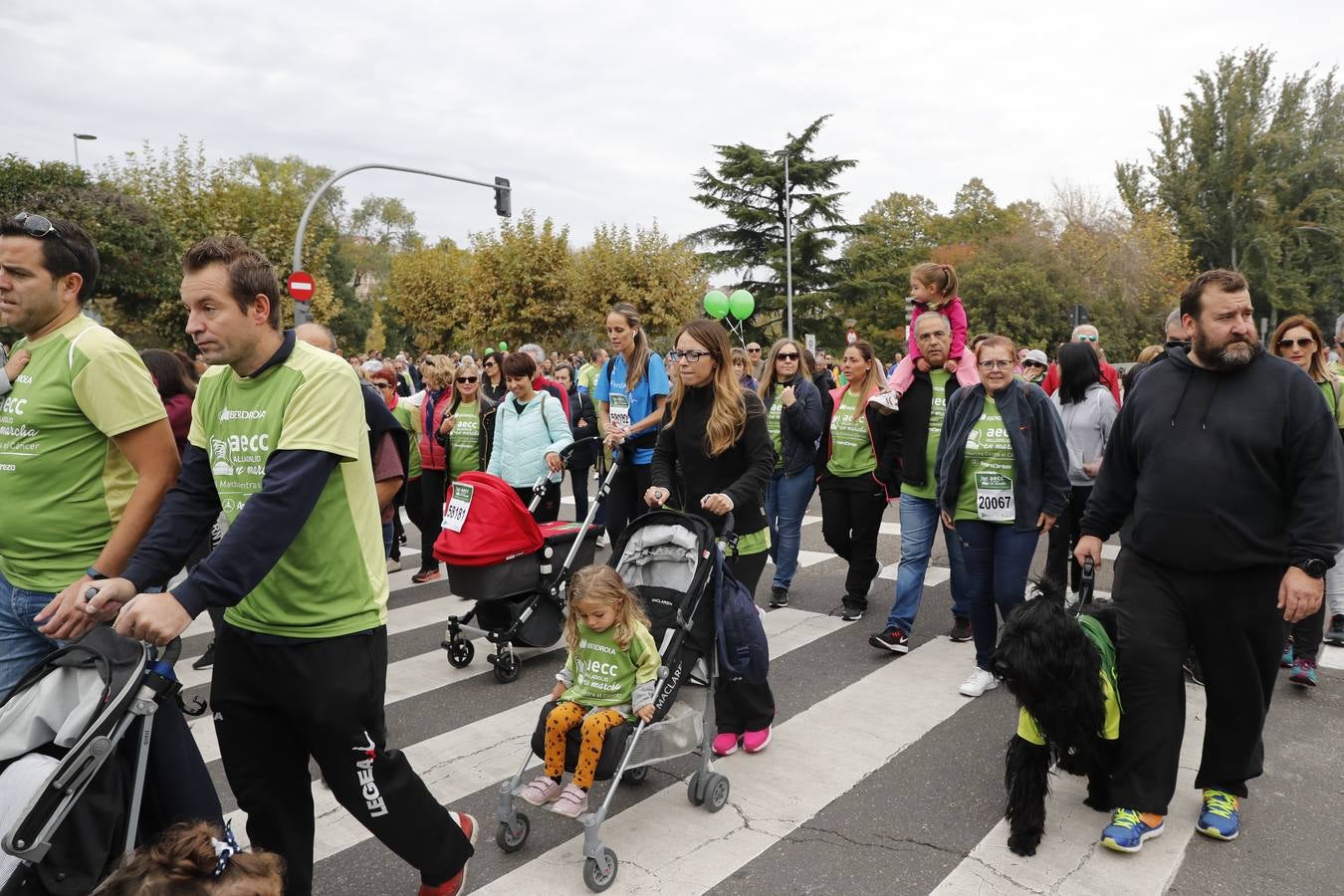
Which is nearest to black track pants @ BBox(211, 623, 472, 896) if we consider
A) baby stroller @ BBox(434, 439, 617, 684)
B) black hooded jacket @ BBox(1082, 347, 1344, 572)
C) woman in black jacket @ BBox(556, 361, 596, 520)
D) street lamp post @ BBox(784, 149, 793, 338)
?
baby stroller @ BBox(434, 439, 617, 684)

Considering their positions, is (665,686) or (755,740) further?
(755,740)

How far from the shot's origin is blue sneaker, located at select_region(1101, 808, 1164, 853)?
132 inches

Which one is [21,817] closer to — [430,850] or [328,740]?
[328,740]

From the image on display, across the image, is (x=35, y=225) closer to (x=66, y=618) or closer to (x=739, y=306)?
(x=66, y=618)

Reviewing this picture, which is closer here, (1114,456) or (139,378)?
(139,378)

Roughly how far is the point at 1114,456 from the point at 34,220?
401cm

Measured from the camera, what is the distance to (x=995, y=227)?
55.4m

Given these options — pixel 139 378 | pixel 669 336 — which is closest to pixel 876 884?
pixel 139 378

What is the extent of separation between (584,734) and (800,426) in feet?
12.6

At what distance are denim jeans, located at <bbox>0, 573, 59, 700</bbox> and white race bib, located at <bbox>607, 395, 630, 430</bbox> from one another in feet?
13.7

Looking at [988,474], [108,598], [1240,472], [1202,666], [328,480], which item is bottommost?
[1202,666]

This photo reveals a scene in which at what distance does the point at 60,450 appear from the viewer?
9.23ft

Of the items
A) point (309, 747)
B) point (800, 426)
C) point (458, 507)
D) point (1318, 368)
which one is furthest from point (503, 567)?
point (1318, 368)

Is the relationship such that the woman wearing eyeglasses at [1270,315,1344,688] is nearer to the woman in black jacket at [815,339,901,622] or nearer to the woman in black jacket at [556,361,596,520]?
the woman in black jacket at [815,339,901,622]
